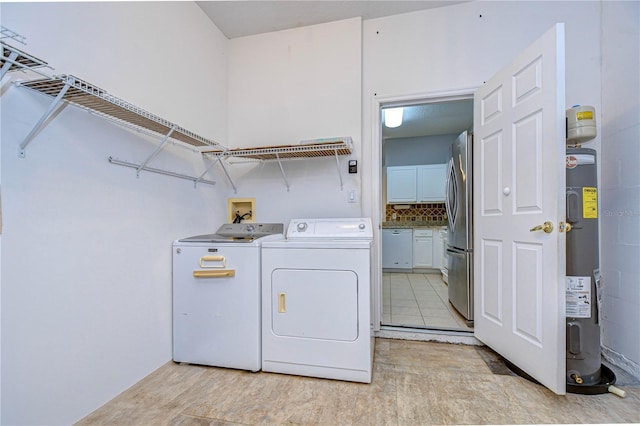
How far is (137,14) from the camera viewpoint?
1.64 meters

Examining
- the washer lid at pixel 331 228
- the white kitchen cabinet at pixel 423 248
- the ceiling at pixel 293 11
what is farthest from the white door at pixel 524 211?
the white kitchen cabinet at pixel 423 248

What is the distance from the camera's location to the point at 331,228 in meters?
2.18

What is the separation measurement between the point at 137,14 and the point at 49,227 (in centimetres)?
138

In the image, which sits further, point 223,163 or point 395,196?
point 395,196

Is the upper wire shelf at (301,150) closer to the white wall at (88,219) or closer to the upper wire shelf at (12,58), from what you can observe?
the white wall at (88,219)

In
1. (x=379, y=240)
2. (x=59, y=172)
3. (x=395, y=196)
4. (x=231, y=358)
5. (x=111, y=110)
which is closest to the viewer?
(x=59, y=172)

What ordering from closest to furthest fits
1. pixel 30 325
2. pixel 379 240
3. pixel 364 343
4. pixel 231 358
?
pixel 30 325 → pixel 364 343 → pixel 231 358 → pixel 379 240

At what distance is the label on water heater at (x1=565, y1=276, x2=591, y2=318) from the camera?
1.53m

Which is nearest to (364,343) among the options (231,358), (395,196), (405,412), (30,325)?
(405,412)

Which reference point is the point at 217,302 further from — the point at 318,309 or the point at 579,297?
the point at 579,297

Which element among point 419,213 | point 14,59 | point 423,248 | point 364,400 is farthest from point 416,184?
point 14,59

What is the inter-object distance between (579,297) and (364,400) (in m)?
1.38

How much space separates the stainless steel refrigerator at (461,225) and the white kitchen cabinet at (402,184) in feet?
7.36

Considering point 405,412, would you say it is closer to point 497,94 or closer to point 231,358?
point 231,358
